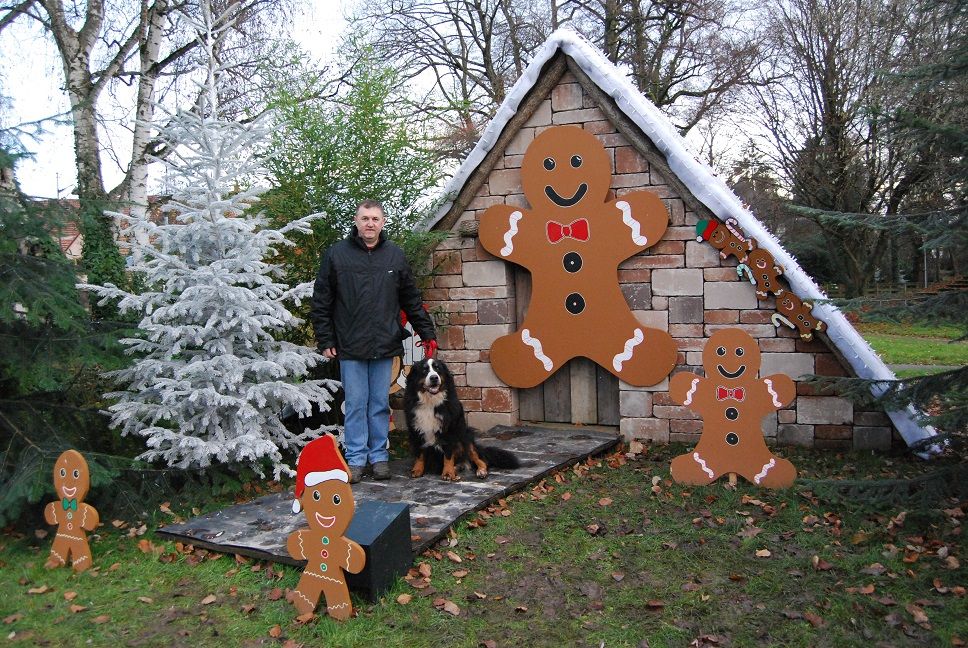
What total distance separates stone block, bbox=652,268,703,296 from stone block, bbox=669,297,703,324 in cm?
6

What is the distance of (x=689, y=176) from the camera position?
5867 mm

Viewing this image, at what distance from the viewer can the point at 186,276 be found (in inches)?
197

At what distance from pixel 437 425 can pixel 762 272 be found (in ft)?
9.65

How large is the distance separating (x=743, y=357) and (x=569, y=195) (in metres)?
2.39

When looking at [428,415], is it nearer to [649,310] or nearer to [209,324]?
[209,324]

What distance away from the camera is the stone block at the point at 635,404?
626 centimetres

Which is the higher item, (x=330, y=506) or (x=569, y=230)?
Result: (x=569, y=230)

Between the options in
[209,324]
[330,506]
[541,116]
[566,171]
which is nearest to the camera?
[330,506]

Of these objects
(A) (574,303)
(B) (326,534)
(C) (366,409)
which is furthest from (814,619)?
(A) (574,303)

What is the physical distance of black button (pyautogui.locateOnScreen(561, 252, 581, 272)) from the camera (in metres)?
6.41

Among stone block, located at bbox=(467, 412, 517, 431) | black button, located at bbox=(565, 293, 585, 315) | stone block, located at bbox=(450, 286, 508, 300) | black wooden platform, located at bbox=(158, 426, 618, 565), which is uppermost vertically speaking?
stone block, located at bbox=(450, 286, 508, 300)

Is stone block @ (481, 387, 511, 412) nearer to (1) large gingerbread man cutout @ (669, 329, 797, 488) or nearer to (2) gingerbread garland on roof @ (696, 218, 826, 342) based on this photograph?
(1) large gingerbread man cutout @ (669, 329, 797, 488)

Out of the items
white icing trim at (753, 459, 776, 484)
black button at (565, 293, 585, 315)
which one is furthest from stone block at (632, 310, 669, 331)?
white icing trim at (753, 459, 776, 484)

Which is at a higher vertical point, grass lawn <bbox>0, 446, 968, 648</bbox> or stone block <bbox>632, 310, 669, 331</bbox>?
stone block <bbox>632, 310, 669, 331</bbox>
